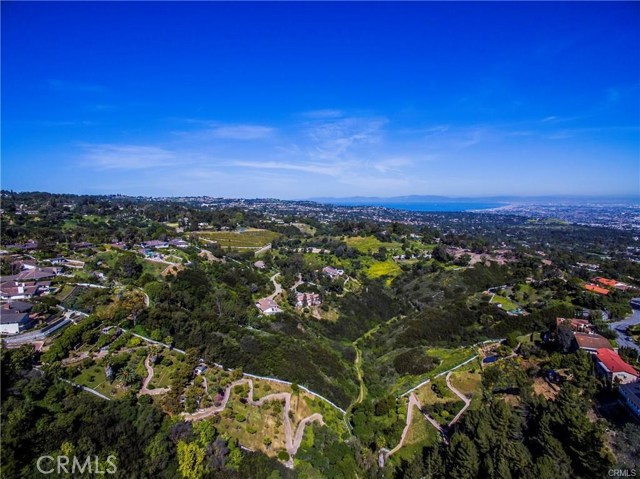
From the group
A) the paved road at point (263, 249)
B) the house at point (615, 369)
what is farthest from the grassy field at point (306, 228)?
the house at point (615, 369)

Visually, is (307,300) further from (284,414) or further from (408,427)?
(408,427)

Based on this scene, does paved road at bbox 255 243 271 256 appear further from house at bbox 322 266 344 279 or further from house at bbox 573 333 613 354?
house at bbox 573 333 613 354

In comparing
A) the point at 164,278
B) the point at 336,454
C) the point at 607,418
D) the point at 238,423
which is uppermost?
the point at 164,278

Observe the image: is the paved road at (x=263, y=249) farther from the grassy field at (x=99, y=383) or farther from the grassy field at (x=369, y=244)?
the grassy field at (x=99, y=383)

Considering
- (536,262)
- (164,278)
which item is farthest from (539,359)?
(164,278)

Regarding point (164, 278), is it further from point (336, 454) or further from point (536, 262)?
point (536, 262)

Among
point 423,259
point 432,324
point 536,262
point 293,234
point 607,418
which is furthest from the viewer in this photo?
point 293,234
